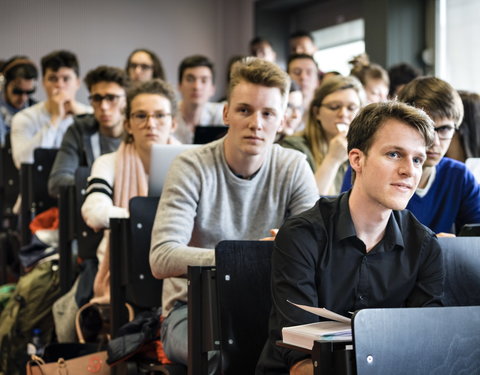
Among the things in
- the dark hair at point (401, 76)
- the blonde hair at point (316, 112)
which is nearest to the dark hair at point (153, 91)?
the blonde hair at point (316, 112)

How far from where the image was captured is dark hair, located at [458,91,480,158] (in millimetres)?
3354

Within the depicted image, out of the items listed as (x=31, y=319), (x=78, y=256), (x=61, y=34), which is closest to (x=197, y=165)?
(x=78, y=256)

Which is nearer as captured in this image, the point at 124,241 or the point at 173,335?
the point at 173,335

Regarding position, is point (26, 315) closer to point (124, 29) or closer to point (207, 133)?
point (207, 133)

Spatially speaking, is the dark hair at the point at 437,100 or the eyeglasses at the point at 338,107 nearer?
the dark hair at the point at 437,100

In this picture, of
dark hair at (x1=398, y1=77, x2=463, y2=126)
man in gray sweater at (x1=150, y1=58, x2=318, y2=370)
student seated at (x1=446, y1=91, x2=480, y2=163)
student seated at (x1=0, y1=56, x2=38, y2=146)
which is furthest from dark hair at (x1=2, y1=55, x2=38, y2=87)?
dark hair at (x1=398, y1=77, x2=463, y2=126)

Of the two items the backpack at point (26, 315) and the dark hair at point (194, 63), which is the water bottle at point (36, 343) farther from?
the dark hair at point (194, 63)

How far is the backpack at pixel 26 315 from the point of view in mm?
3680

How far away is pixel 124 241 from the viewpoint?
296 cm

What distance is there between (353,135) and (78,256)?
6.58ft

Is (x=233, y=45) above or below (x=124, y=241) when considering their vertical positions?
above

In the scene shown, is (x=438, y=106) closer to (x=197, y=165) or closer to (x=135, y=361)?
(x=197, y=165)

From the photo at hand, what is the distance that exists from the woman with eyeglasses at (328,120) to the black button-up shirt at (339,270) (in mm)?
1470

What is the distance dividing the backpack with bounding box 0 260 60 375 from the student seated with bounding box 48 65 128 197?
42 cm
